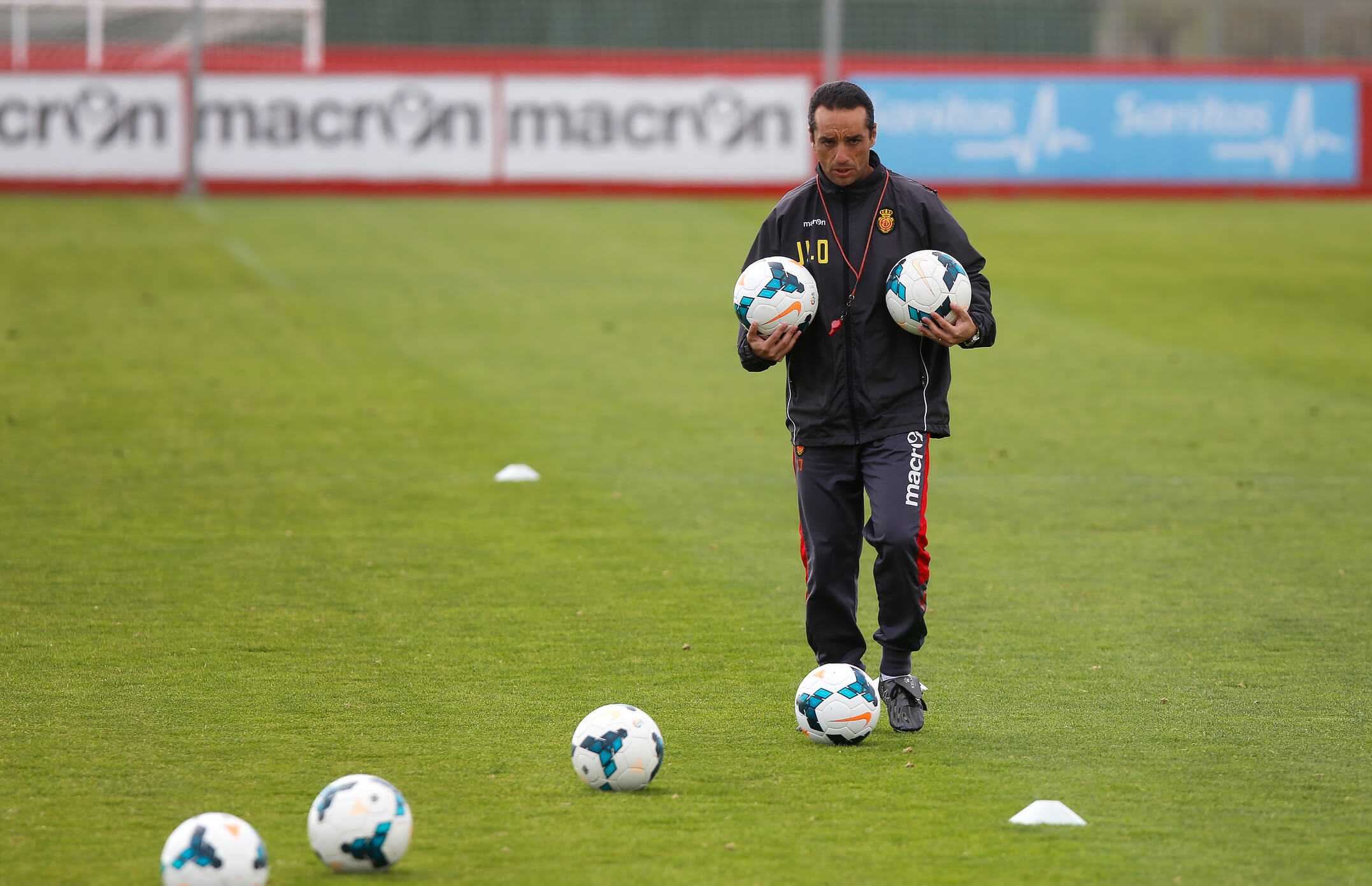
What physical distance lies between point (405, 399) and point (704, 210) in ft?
42.4

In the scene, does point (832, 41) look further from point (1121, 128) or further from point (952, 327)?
point (952, 327)

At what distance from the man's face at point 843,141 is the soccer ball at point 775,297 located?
0.37 meters

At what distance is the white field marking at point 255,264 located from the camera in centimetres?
1962

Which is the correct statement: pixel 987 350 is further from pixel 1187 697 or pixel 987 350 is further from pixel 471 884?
pixel 471 884

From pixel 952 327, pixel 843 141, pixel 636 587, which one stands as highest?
pixel 843 141

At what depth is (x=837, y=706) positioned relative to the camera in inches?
242

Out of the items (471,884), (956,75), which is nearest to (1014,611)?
(471,884)

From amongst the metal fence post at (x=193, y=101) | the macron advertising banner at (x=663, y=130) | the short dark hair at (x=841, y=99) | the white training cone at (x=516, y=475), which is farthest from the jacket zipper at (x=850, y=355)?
the metal fence post at (x=193, y=101)

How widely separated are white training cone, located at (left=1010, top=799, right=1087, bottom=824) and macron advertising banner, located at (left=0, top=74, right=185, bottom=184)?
2355 cm

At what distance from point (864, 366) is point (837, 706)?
1186 millimetres

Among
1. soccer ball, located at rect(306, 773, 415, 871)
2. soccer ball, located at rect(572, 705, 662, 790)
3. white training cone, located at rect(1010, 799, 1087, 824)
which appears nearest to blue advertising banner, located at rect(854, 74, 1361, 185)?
soccer ball, located at rect(572, 705, 662, 790)

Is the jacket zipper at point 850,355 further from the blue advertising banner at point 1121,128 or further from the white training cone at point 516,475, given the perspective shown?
the blue advertising banner at point 1121,128

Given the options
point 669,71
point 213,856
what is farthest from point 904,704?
point 669,71

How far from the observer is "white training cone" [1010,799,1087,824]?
5418mm
